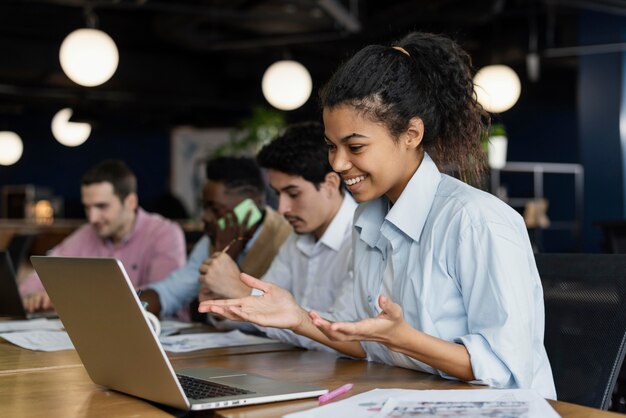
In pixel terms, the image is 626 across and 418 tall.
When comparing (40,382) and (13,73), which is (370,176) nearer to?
(40,382)

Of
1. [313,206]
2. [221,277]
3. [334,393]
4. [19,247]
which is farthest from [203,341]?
[19,247]

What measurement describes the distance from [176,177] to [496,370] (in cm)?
1338

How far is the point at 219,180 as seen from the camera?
3.53m

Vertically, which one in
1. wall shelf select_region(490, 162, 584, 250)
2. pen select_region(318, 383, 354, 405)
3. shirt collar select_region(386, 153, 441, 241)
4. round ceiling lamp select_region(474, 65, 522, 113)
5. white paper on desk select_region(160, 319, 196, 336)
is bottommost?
wall shelf select_region(490, 162, 584, 250)

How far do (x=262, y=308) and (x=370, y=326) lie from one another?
27 cm

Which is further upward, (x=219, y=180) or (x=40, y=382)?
(x=219, y=180)

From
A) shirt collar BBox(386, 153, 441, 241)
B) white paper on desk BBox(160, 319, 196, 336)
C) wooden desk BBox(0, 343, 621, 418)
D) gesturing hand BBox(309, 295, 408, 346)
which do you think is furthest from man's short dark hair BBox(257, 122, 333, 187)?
gesturing hand BBox(309, 295, 408, 346)

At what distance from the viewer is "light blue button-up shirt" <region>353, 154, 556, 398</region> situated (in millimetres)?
1602

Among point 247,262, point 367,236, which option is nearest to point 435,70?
point 367,236

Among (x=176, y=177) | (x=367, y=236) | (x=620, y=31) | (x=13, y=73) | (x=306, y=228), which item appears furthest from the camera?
(x=176, y=177)

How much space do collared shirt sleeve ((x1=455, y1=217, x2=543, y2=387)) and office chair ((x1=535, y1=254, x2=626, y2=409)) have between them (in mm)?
229

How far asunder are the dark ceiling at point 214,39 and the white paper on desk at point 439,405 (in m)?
5.56

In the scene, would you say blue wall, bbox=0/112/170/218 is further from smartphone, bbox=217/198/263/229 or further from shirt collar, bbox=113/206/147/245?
smartphone, bbox=217/198/263/229

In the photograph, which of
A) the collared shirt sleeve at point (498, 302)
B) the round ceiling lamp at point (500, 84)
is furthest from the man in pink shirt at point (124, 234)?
the round ceiling lamp at point (500, 84)
